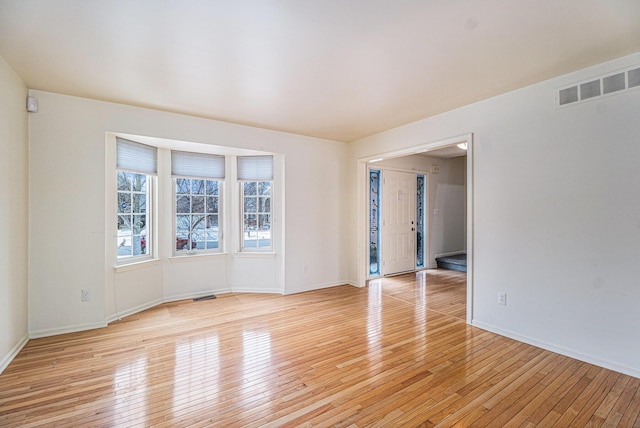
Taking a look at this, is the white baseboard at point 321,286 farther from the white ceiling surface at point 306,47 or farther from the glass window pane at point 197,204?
the white ceiling surface at point 306,47

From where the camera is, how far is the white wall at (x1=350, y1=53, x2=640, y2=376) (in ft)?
7.70

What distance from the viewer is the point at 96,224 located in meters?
3.27

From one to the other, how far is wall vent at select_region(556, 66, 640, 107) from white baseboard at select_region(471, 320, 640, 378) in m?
2.25

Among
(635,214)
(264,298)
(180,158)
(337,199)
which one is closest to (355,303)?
(264,298)

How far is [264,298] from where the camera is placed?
4359 mm

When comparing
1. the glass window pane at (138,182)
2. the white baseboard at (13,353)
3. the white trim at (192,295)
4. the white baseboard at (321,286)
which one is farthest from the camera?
the white baseboard at (321,286)

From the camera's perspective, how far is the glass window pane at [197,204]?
4441 mm

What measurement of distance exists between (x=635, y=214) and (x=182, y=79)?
4056 mm

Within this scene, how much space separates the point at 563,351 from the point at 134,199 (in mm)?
5122

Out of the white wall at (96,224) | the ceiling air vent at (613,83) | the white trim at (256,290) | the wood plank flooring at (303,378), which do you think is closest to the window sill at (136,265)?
the white wall at (96,224)

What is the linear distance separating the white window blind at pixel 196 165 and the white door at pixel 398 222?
314 centimetres

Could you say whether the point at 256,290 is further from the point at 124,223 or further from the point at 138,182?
the point at 138,182

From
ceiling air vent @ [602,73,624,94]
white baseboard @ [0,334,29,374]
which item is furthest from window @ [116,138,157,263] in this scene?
ceiling air vent @ [602,73,624,94]

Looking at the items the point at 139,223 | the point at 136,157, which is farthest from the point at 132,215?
the point at 136,157
